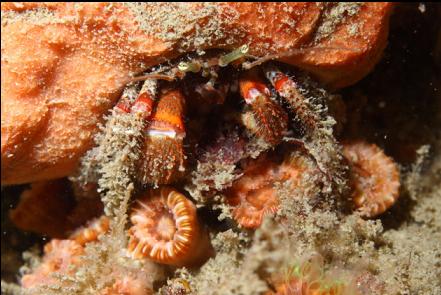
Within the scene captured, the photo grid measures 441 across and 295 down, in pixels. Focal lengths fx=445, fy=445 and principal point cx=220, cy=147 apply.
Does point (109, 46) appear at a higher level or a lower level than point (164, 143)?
higher

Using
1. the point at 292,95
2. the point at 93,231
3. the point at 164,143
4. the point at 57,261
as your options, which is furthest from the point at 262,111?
the point at 57,261

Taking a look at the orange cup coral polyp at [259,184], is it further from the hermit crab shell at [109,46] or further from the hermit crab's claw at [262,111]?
the hermit crab shell at [109,46]

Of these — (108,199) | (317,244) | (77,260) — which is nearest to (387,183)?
(317,244)

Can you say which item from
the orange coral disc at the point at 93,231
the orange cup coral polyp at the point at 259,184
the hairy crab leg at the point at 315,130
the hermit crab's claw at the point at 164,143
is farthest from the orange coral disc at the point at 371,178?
the orange coral disc at the point at 93,231

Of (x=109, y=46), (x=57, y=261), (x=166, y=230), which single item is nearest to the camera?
(x=109, y=46)

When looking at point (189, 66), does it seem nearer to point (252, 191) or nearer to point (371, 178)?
point (252, 191)
